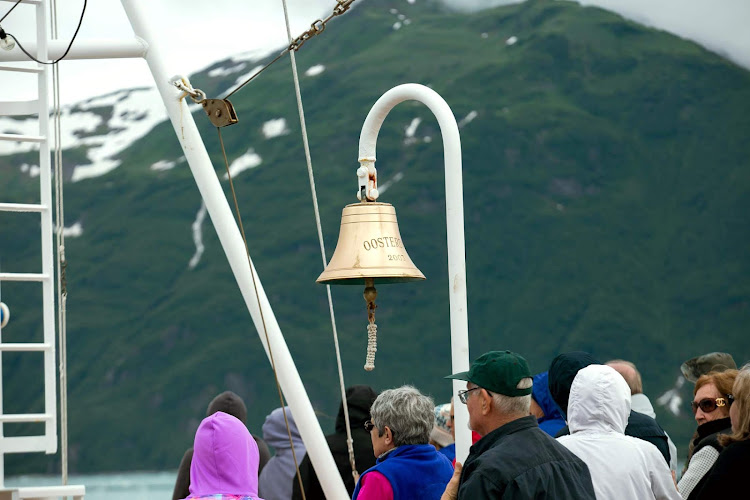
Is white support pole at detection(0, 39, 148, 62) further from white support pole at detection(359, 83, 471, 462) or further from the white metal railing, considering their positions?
white support pole at detection(359, 83, 471, 462)

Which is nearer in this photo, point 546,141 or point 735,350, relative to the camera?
point 735,350

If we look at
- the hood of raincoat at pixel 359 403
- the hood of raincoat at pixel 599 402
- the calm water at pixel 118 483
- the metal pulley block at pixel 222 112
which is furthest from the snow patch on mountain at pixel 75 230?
the hood of raincoat at pixel 599 402

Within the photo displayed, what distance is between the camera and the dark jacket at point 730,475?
272 cm

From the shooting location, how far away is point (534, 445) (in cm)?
234

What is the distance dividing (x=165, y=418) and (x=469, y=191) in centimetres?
1201

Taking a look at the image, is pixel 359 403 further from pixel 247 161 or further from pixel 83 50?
pixel 247 161

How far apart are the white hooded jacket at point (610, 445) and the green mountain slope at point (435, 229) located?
86.6 feet

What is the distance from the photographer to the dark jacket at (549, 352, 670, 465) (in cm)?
→ 309

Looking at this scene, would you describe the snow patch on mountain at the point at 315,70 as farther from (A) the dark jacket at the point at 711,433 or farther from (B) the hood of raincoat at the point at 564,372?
(B) the hood of raincoat at the point at 564,372

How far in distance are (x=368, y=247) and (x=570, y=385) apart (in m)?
0.78

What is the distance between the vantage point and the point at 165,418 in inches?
1169

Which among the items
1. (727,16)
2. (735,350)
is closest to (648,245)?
(735,350)

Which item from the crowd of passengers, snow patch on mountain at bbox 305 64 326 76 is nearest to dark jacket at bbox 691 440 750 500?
the crowd of passengers

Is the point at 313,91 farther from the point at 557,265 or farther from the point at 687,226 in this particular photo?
the point at 687,226
